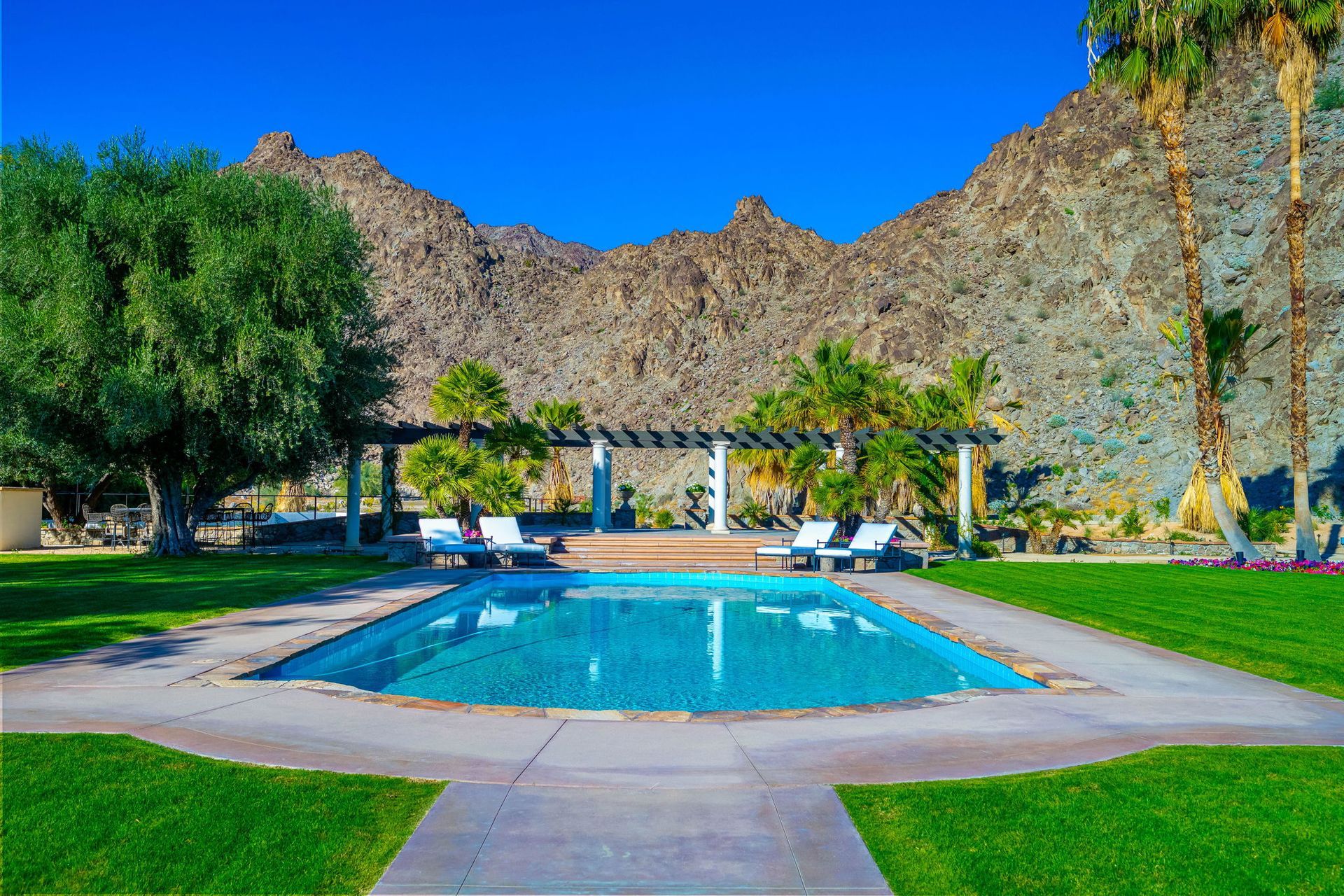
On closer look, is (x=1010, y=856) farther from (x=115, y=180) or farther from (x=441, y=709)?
(x=115, y=180)

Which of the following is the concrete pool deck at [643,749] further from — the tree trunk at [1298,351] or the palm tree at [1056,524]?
the palm tree at [1056,524]

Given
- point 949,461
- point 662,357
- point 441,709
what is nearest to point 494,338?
point 662,357

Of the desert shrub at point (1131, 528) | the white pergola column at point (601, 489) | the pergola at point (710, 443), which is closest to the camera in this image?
the pergola at point (710, 443)

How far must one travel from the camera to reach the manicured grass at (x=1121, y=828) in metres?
3.32

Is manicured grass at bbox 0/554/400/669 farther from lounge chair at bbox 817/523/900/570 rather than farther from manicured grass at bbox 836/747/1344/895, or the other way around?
lounge chair at bbox 817/523/900/570

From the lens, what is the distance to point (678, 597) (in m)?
14.6

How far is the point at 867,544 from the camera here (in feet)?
55.3

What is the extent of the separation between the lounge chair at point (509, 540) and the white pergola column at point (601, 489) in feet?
16.9

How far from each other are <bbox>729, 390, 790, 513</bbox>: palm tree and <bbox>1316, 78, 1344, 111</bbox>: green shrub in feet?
111

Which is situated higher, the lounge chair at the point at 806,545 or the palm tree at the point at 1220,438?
the palm tree at the point at 1220,438

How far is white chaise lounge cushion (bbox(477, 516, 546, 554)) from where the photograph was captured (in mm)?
17094

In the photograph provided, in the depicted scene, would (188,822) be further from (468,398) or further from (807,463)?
(807,463)

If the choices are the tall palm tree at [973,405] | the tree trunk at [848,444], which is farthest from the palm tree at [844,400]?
the tall palm tree at [973,405]

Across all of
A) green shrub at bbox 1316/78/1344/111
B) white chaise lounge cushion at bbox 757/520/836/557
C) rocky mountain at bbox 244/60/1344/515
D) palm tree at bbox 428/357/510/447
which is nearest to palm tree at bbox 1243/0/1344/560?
white chaise lounge cushion at bbox 757/520/836/557
